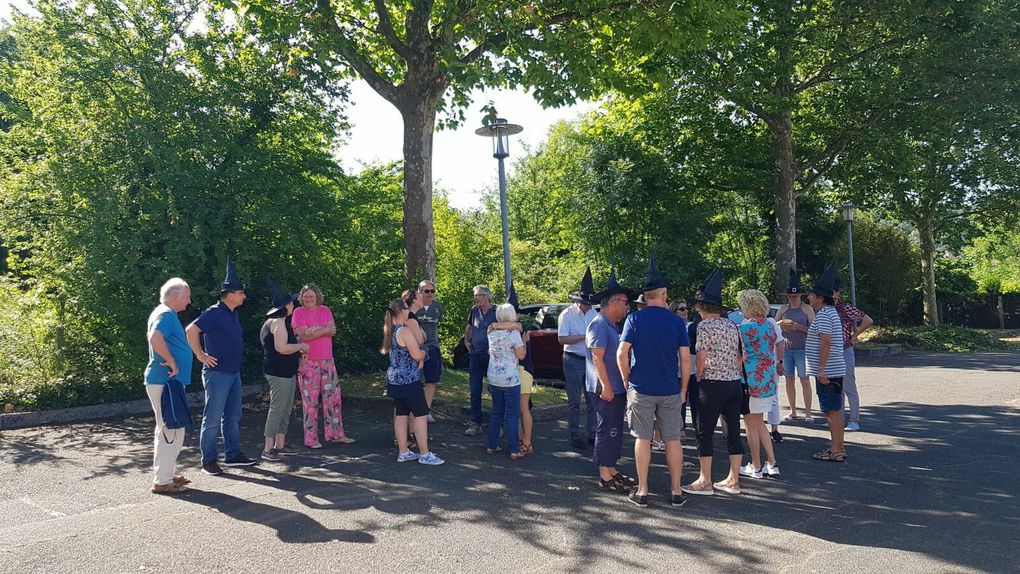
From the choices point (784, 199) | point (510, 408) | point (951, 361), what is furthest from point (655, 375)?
point (784, 199)

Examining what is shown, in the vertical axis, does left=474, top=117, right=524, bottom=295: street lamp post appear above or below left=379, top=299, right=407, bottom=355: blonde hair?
above

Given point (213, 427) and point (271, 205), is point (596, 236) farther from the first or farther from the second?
point (213, 427)

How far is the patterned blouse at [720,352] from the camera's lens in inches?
253

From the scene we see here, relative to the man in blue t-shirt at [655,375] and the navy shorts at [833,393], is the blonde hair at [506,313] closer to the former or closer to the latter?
the man in blue t-shirt at [655,375]

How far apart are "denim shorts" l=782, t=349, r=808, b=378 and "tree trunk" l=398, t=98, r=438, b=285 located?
18.5 feet

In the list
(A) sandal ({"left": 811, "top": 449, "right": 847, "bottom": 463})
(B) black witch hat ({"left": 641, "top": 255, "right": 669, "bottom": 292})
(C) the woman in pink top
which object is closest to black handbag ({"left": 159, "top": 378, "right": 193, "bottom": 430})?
(C) the woman in pink top

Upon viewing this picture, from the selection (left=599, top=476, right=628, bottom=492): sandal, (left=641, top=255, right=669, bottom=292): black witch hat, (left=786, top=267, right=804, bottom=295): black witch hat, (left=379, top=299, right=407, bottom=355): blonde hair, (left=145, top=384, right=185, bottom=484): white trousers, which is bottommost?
(left=599, top=476, right=628, bottom=492): sandal

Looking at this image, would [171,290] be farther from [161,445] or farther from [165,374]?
[161,445]

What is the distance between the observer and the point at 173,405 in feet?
21.0

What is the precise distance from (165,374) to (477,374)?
3.62m

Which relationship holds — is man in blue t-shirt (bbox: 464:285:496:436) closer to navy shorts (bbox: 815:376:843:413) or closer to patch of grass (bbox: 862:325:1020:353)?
navy shorts (bbox: 815:376:843:413)

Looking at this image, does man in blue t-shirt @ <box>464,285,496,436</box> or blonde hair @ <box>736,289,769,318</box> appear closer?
blonde hair @ <box>736,289,769,318</box>

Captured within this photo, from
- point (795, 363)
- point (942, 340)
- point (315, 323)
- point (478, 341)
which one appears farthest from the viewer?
point (942, 340)

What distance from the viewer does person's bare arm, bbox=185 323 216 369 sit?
7.03m
